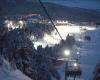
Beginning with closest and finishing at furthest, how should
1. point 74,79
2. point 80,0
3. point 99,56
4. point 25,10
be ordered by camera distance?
1. point 74,79
2. point 99,56
3. point 25,10
4. point 80,0

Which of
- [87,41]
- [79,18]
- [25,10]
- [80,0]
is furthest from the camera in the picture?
[80,0]

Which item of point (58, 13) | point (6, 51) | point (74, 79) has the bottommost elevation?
point (74, 79)

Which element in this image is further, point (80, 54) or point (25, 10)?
point (25, 10)

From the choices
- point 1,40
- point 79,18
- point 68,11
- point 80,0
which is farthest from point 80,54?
point 80,0

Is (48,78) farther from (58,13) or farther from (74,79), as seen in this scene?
(58,13)

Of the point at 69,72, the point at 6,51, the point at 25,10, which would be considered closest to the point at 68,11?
the point at 25,10

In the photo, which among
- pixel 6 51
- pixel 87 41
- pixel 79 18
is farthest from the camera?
pixel 79 18

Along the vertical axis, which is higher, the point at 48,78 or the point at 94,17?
the point at 94,17

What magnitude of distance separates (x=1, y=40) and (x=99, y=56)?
17.9 metres

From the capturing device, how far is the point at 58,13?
102 metres

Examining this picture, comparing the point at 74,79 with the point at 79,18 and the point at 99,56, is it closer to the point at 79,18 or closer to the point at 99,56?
the point at 99,56

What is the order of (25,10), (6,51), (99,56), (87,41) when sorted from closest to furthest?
1. (6,51)
2. (99,56)
3. (87,41)
4. (25,10)

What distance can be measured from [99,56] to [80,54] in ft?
7.13

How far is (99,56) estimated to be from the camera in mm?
39781
